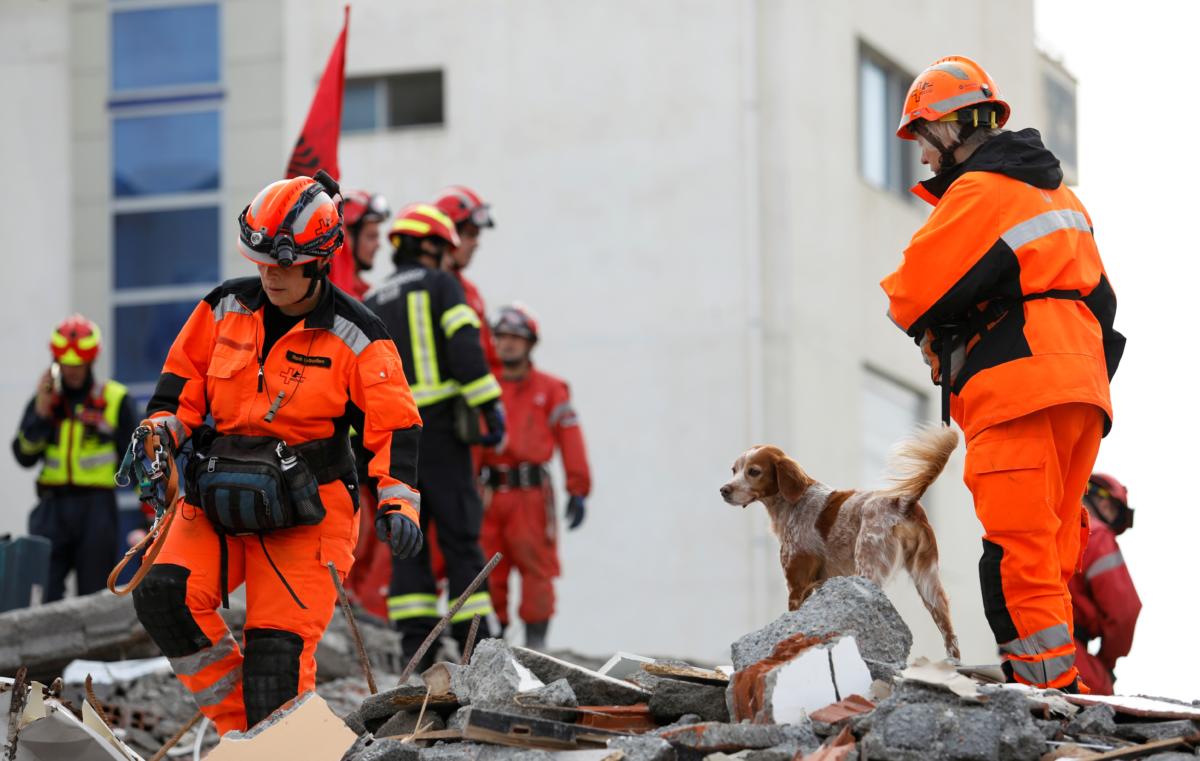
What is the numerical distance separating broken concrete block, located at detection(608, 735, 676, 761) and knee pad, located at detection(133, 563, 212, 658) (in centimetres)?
170

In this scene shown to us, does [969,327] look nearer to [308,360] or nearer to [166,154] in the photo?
[308,360]

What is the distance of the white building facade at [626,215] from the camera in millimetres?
22562

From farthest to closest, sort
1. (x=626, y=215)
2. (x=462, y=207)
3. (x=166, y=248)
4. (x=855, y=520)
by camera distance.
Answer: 1. (x=166, y=248)
2. (x=626, y=215)
3. (x=462, y=207)
4. (x=855, y=520)

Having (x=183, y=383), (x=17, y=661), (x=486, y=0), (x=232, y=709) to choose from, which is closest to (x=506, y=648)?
(x=232, y=709)

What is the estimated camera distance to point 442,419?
11023mm

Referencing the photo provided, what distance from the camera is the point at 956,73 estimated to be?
7.59 m

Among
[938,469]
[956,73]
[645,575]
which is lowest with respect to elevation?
[645,575]

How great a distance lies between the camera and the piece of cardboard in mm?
6820

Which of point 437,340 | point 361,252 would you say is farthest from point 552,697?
point 361,252

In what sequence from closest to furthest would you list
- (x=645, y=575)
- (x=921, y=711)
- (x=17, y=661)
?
(x=921, y=711) < (x=17, y=661) < (x=645, y=575)

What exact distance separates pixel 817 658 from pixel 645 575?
51.6 ft

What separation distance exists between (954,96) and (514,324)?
22.2 ft

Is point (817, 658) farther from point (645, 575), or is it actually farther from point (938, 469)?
point (645, 575)

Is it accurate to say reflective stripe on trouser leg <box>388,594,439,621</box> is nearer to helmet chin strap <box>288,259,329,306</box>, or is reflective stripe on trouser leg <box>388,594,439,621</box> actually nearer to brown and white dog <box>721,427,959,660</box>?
brown and white dog <box>721,427,959,660</box>
